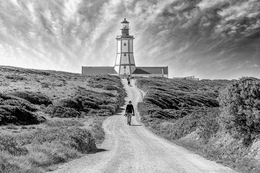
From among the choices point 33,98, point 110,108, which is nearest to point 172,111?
point 110,108

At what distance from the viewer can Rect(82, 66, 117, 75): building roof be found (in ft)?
325

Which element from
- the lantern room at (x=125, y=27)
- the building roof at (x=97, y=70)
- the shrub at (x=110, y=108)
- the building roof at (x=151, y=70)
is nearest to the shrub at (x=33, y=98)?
the shrub at (x=110, y=108)

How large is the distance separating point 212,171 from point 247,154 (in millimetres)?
2144

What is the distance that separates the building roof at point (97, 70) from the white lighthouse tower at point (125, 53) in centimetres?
281

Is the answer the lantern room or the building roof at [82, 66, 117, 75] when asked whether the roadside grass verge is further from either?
the building roof at [82, 66, 117, 75]

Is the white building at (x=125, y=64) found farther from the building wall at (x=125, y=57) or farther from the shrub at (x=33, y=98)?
the shrub at (x=33, y=98)

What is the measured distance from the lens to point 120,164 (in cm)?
941

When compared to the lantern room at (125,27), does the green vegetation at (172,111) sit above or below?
below

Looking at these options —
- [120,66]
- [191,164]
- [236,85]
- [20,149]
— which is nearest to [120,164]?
[191,164]

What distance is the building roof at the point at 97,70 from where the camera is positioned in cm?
9901

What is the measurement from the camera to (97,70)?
103 meters

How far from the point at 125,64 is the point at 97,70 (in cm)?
1338

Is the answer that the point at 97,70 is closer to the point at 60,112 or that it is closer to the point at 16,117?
the point at 60,112

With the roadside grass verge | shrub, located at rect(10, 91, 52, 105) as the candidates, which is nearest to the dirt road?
the roadside grass verge
